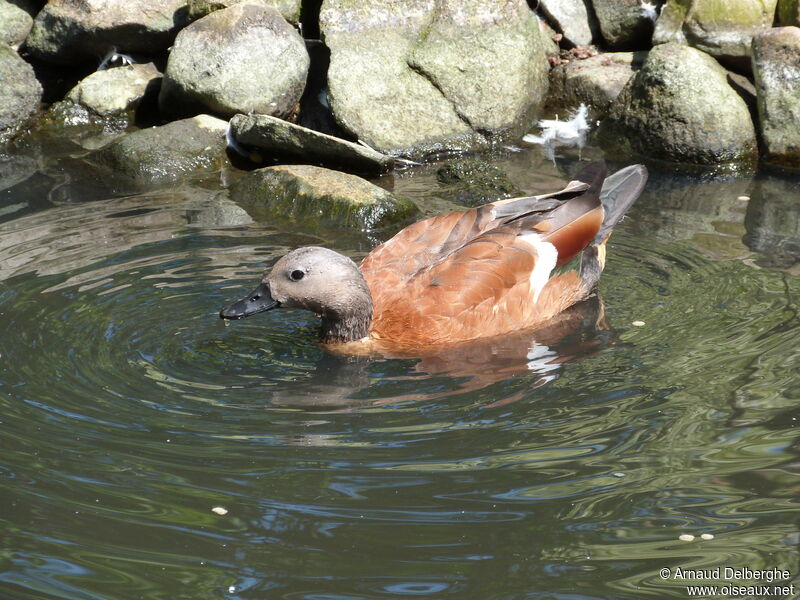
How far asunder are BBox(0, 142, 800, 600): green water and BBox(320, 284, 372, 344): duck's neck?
19 cm

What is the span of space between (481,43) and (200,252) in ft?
13.9

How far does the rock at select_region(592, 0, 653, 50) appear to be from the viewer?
1038cm

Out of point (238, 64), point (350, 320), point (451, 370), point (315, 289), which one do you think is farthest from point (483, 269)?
point (238, 64)

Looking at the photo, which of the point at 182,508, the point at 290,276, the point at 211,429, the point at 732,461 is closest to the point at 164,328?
the point at 290,276

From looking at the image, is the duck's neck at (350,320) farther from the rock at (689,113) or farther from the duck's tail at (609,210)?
the rock at (689,113)

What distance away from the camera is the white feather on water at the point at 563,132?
32.3 ft

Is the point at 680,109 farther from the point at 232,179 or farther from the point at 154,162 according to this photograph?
the point at 154,162

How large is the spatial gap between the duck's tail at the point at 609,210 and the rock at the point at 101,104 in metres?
5.41

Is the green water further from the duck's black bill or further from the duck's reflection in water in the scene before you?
the duck's black bill

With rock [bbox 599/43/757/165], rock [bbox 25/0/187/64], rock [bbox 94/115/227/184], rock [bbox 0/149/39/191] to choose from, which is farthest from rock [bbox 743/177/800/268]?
rock [bbox 0/149/39/191]

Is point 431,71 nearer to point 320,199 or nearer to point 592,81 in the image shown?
point 592,81

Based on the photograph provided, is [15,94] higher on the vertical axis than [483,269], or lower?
higher

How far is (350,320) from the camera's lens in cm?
584

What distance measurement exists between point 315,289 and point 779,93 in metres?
5.38
